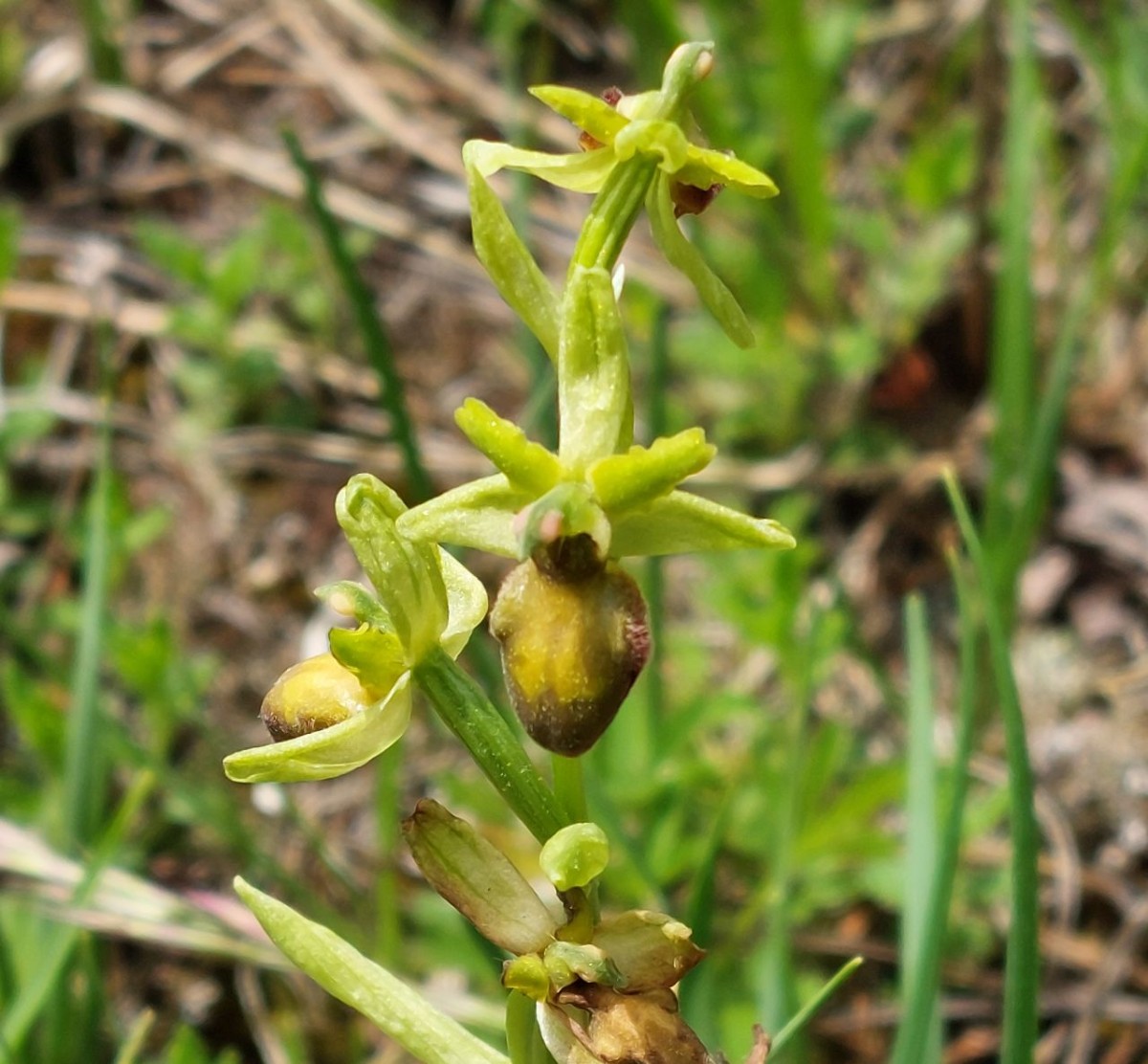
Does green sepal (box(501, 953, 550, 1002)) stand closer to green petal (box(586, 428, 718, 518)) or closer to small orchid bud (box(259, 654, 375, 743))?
small orchid bud (box(259, 654, 375, 743))

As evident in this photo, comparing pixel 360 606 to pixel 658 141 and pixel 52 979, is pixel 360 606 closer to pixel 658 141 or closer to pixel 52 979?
pixel 658 141

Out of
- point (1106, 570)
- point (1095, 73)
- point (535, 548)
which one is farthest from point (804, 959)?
point (1095, 73)

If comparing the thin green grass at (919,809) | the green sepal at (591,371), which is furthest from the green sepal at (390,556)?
the thin green grass at (919,809)

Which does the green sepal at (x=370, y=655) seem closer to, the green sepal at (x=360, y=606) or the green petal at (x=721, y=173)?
the green sepal at (x=360, y=606)

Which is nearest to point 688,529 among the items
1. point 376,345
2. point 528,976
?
point 528,976

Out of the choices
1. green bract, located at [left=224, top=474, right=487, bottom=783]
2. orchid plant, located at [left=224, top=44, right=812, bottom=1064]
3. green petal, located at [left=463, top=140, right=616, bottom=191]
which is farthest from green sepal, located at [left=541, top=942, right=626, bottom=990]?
green petal, located at [left=463, top=140, right=616, bottom=191]

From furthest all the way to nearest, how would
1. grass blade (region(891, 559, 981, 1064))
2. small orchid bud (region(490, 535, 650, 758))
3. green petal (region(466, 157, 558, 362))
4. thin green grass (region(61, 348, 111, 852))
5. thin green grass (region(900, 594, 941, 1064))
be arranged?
1. thin green grass (region(61, 348, 111, 852))
2. thin green grass (region(900, 594, 941, 1064))
3. grass blade (region(891, 559, 981, 1064))
4. green petal (region(466, 157, 558, 362))
5. small orchid bud (region(490, 535, 650, 758))

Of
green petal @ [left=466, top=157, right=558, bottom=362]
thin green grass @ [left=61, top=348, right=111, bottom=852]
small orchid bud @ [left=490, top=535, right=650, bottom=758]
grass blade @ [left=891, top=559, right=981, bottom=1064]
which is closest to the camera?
small orchid bud @ [left=490, top=535, right=650, bottom=758]

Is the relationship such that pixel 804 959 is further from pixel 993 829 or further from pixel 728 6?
pixel 728 6
